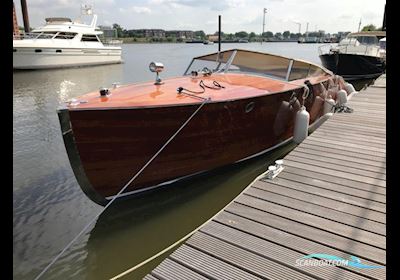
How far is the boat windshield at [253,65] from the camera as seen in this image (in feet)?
21.5

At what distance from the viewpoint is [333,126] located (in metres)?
6.10

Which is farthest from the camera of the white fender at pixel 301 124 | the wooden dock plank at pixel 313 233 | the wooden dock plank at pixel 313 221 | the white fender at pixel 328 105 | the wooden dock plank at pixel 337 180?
the white fender at pixel 328 105

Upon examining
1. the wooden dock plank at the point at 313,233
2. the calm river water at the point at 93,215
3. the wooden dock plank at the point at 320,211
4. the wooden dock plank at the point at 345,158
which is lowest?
the calm river water at the point at 93,215

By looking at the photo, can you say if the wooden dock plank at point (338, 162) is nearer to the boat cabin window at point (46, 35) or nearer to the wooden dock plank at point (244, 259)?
the wooden dock plank at point (244, 259)

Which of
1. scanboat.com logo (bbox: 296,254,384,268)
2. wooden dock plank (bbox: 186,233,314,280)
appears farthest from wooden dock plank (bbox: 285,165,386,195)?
wooden dock plank (bbox: 186,233,314,280)

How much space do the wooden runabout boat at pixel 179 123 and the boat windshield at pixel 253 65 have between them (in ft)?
0.07

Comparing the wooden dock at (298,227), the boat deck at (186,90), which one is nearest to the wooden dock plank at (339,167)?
the wooden dock at (298,227)

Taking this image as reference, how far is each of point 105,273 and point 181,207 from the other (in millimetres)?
1560

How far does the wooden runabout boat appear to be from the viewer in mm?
4098

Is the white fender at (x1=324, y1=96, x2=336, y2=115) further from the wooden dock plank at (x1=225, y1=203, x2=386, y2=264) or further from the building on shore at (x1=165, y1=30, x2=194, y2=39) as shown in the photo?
the building on shore at (x1=165, y1=30, x2=194, y2=39)

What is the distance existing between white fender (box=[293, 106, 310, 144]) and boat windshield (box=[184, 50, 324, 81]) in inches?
29.3

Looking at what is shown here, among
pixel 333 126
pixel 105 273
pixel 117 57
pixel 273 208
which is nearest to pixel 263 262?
pixel 273 208

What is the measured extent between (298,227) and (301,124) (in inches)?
144

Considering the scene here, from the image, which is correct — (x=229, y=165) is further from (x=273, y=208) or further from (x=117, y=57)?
(x=117, y=57)
